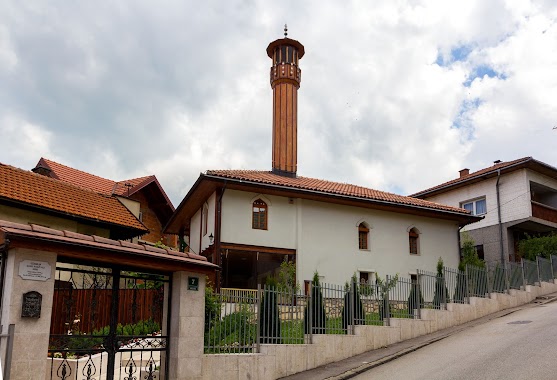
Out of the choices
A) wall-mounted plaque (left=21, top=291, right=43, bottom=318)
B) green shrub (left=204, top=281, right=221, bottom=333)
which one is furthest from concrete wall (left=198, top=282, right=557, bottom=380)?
wall-mounted plaque (left=21, top=291, right=43, bottom=318)

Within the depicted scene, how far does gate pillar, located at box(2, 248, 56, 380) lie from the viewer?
7.04m

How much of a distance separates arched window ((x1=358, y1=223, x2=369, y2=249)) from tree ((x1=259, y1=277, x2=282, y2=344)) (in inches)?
474

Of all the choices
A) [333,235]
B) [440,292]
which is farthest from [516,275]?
[333,235]

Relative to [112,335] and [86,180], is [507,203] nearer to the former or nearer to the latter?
[86,180]

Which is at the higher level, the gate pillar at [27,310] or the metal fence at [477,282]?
the metal fence at [477,282]

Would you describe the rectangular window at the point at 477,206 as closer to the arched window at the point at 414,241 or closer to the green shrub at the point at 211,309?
the arched window at the point at 414,241

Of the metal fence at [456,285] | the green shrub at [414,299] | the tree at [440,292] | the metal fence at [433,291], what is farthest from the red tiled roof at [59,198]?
the metal fence at [456,285]

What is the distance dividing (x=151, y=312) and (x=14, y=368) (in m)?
3.01

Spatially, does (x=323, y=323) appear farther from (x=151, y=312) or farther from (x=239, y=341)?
(x=151, y=312)

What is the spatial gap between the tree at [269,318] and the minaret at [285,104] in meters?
13.3

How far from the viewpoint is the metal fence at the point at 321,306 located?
10.7 metres

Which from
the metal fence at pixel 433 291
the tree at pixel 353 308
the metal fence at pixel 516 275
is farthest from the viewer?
the metal fence at pixel 516 275

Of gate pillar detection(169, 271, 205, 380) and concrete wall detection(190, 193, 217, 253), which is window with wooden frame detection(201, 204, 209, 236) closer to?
concrete wall detection(190, 193, 217, 253)

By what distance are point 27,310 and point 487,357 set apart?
904cm
